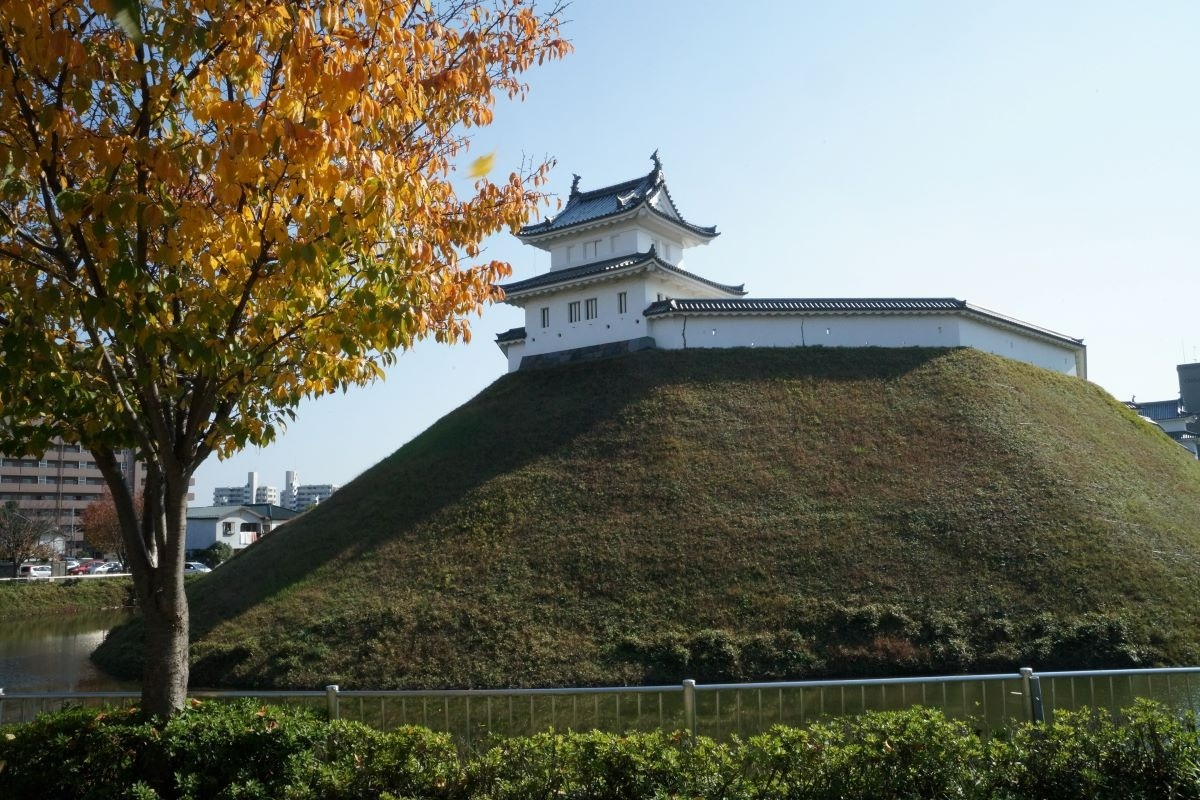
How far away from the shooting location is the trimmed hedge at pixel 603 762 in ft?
19.2

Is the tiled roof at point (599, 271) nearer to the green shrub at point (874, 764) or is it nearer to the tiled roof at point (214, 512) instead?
the green shrub at point (874, 764)

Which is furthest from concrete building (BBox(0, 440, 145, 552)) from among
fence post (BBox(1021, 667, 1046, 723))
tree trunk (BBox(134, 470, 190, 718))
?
fence post (BBox(1021, 667, 1046, 723))

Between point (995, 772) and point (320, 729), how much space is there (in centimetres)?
507

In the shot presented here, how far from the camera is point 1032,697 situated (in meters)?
8.09

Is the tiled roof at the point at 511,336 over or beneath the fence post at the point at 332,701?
over

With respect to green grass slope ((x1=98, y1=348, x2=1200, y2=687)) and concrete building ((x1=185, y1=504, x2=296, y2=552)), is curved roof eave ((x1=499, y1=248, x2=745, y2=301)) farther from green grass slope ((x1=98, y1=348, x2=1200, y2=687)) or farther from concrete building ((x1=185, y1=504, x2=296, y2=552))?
concrete building ((x1=185, y1=504, x2=296, y2=552))

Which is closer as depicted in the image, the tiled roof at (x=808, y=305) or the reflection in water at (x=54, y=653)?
the reflection in water at (x=54, y=653)

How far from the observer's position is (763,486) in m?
26.0

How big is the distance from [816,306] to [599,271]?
29.4ft

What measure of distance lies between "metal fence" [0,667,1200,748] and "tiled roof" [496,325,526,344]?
105 ft

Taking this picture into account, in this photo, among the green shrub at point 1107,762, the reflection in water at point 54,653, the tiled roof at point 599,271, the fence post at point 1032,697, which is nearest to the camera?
the green shrub at point 1107,762

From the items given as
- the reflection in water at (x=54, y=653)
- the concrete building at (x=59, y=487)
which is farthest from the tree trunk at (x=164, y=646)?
the concrete building at (x=59, y=487)

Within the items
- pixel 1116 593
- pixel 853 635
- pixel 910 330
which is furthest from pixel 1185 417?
pixel 853 635

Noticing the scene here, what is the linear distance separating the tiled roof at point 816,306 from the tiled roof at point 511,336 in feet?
25.2
